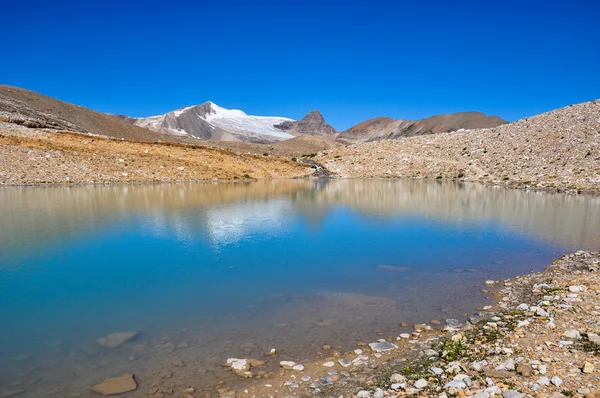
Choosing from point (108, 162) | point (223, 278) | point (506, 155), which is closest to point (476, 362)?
point (223, 278)

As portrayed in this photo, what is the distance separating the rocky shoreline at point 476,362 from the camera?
4906mm

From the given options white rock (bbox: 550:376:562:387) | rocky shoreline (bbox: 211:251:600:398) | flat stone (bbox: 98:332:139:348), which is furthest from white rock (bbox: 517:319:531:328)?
flat stone (bbox: 98:332:139:348)

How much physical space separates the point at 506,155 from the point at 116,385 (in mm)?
50411

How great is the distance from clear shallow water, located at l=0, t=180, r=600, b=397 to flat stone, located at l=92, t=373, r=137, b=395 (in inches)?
5.0

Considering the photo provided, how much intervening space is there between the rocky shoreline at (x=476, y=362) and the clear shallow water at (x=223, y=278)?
54 cm

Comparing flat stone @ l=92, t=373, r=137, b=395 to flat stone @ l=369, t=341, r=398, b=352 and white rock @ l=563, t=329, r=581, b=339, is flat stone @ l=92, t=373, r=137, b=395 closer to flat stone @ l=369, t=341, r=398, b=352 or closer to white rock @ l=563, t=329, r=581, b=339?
flat stone @ l=369, t=341, r=398, b=352

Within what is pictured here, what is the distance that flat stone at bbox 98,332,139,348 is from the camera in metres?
6.55

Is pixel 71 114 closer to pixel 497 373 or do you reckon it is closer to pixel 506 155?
pixel 506 155

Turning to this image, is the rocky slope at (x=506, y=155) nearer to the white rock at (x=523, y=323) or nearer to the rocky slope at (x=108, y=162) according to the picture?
the rocky slope at (x=108, y=162)

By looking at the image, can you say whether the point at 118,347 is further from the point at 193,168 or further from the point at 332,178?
the point at 332,178

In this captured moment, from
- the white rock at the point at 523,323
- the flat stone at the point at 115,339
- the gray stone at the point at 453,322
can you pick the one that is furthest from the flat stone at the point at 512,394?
the flat stone at the point at 115,339

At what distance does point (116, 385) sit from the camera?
5488mm

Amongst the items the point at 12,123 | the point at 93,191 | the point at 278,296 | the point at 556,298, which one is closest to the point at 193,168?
the point at 93,191

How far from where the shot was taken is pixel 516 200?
2686 cm
